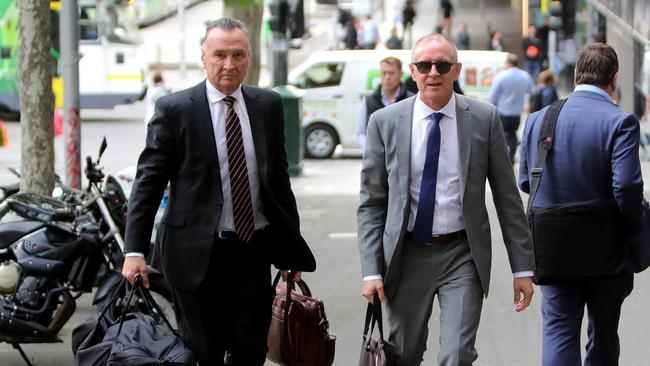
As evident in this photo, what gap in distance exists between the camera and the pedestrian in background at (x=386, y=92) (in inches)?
435

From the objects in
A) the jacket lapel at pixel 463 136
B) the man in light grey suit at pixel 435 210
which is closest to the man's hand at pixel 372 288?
the man in light grey suit at pixel 435 210

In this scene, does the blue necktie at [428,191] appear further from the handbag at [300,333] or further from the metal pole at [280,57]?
the metal pole at [280,57]

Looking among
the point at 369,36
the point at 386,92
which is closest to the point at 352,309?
the point at 386,92

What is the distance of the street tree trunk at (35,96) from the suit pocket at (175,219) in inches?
192

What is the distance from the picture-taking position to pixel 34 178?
9.78 metres

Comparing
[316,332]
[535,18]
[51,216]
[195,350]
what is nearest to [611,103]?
[316,332]

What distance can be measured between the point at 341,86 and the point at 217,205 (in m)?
16.2

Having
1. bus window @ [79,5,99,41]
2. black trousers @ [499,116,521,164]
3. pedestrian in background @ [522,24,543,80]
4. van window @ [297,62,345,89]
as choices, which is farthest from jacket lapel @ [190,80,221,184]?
pedestrian in background @ [522,24,543,80]

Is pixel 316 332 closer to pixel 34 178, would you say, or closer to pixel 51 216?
pixel 51 216

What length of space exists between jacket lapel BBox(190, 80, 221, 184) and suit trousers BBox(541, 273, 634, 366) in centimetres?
176

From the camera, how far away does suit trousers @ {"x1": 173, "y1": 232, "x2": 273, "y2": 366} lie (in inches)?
201

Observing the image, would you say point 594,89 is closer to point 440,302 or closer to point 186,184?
point 440,302

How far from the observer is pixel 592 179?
5.66 metres

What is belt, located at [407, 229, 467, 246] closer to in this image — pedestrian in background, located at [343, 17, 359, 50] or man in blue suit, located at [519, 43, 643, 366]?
man in blue suit, located at [519, 43, 643, 366]
